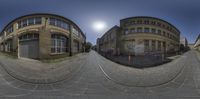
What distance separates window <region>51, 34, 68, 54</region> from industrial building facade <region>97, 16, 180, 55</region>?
2477 mm

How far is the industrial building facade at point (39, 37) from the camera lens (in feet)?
11.2

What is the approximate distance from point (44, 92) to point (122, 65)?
5.56 m

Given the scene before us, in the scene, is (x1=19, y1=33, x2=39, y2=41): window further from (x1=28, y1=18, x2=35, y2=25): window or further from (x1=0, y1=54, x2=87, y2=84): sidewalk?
(x1=0, y1=54, x2=87, y2=84): sidewalk

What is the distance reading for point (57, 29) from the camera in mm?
3762

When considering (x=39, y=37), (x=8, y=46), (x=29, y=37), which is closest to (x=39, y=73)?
(x=8, y=46)

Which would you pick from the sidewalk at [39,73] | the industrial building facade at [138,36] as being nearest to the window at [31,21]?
the sidewalk at [39,73]

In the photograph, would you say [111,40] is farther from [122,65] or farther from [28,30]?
[28,30]

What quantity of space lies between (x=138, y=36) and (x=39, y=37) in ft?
15.8

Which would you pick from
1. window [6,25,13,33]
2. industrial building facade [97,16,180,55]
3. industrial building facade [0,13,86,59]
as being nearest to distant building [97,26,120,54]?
industrial building facade [97,16,180,55]

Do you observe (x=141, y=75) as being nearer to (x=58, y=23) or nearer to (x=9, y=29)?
(x=58, y=23)

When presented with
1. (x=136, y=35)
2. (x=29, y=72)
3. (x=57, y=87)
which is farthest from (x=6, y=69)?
(x=136, y=35)

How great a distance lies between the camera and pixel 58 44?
12.0ft

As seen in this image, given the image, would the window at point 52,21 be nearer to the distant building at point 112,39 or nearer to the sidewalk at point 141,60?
the distant building at point 112,39

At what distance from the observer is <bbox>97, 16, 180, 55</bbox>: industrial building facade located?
6075 mm
